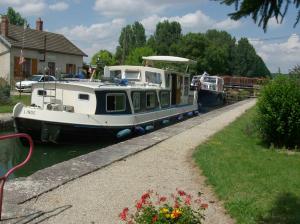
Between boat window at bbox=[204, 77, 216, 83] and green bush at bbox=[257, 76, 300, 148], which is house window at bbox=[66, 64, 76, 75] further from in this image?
green bush at bbox=[257, 76, 300, 148]

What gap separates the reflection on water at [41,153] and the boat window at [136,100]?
1.98 meters

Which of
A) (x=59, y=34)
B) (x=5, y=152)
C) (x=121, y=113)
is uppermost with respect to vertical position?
(x=59, y=34)

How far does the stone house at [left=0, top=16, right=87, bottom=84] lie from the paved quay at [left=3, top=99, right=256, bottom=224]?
86.9ft

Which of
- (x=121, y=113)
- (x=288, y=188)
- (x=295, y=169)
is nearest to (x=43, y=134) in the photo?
(x=121, y=113)

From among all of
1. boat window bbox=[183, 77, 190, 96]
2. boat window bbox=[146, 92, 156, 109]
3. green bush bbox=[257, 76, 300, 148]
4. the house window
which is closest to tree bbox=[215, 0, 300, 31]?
green bush bbox=[257, 76, 300, 148]

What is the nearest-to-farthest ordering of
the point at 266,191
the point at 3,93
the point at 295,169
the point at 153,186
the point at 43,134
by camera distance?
1. the point at 266,191
2. the point at 153,186
3. the point at 295,169
4. the point at 43,134
5. the point at 3,93

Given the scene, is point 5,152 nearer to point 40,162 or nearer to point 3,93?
point 40,162

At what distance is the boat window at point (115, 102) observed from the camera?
16.2 m

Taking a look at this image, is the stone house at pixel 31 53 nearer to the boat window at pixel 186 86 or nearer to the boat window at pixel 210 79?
the boat window at pixel 210 79

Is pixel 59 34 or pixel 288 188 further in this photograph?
pixel 59 34

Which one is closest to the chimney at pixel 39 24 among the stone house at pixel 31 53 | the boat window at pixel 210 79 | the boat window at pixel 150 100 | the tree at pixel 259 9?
the stone house at pixel 31 53

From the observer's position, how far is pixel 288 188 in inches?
296

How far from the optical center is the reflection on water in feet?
45.7

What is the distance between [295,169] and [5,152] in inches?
394
